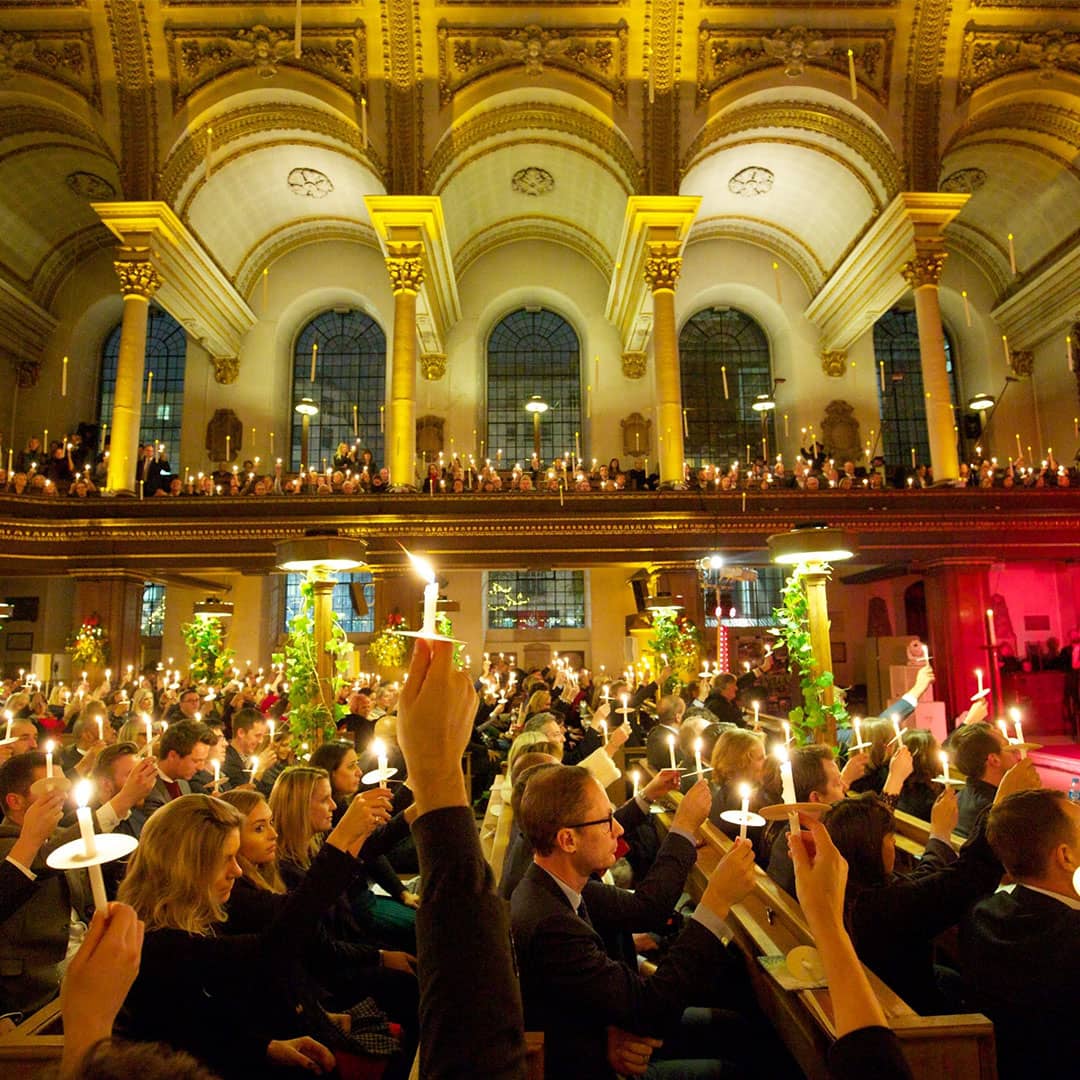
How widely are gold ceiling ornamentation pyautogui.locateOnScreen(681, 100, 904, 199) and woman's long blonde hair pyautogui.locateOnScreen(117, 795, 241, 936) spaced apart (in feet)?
49.8

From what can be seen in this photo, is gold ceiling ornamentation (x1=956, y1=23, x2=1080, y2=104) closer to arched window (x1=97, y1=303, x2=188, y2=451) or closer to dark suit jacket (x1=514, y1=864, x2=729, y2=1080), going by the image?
dark suit jacket (x1=514, y1=864, x2=729, y2=1080)

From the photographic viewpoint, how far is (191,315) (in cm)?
1683

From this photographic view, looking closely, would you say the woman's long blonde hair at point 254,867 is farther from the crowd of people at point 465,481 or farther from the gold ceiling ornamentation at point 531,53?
the gold ceiling ornamentation at point 531,53

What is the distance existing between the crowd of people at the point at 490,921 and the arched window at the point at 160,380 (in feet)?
58.3

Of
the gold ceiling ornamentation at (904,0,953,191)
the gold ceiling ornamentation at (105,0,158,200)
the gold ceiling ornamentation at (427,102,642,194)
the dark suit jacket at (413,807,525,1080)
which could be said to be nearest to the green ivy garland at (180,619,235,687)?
the gold ceiling ornamentation at (105,0,158,200)

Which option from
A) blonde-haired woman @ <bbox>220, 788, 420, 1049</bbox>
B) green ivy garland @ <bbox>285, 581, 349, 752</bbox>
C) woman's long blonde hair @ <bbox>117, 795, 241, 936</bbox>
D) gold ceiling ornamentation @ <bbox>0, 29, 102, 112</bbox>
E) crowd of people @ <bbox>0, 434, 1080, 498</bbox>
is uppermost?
gold ceiling ornamentation @ <bbox>0, 29, 102, 112</bbox>

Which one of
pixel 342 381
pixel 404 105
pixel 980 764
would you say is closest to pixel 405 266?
pixel 404 105

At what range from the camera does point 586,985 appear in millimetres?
1952

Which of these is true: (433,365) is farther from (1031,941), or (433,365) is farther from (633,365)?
(1031,941)

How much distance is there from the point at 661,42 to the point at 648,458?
8777mm

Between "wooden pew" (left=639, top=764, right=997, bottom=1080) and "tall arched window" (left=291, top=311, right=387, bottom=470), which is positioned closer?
"wooden pew" (left=639, top=764, right=997, bottom=1080)

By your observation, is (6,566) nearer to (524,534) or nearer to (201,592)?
(201,592)

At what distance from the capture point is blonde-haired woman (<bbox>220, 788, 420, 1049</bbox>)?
2.46m

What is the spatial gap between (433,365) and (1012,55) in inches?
530
